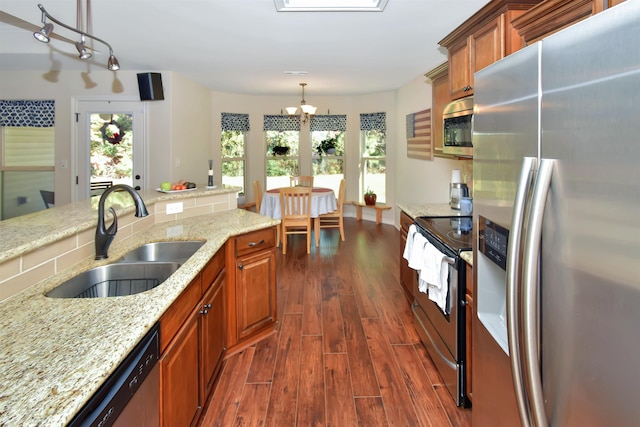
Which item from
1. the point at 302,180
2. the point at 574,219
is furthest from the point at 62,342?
the point at 302,180

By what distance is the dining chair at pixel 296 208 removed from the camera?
5.65m

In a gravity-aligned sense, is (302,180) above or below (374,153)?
below

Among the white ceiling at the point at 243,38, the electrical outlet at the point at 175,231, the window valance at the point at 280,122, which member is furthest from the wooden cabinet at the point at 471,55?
the window valance at the point at 280,122

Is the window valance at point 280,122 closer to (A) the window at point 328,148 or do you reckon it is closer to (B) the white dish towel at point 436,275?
(A) the window at point 328,148

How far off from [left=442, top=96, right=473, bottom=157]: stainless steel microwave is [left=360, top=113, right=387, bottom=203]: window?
14.4 feet

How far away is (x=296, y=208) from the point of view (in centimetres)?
579

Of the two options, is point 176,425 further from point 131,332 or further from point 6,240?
point 6,240

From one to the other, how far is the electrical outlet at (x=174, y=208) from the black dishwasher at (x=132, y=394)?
6.05 feet

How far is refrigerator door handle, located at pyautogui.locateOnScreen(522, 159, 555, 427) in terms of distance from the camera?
895 millimetres

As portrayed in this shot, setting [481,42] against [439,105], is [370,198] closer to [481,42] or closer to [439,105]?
[439,105]

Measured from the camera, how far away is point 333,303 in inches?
145

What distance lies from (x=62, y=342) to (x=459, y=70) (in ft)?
9.79

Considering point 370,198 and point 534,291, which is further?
point 370,198

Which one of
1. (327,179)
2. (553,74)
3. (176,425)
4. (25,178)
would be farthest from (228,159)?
(553,74)
